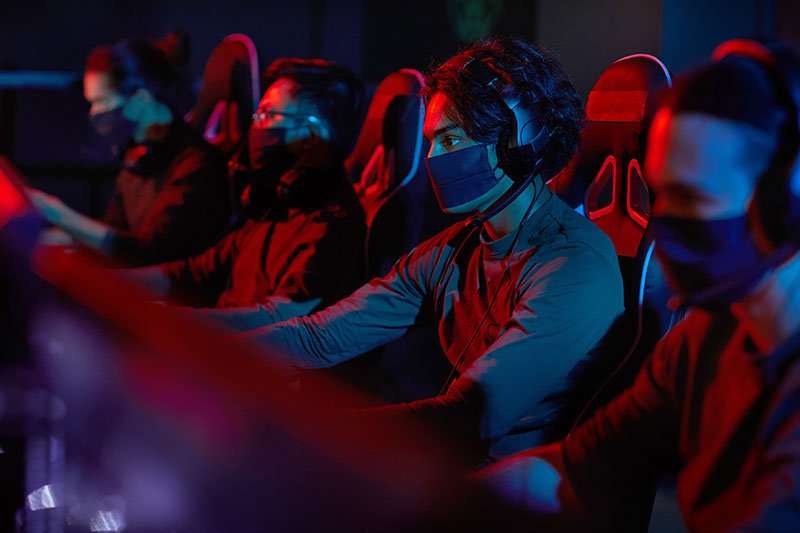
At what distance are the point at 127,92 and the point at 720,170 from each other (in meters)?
2.62

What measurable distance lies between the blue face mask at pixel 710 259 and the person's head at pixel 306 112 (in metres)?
1.65

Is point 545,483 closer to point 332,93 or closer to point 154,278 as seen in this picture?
point 332,93

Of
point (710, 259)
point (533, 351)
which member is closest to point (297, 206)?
point (533, 351)

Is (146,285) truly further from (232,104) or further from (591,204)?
(591,204)

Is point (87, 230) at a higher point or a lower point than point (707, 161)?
lower

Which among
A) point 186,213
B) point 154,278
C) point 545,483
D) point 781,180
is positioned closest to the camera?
point 781,180

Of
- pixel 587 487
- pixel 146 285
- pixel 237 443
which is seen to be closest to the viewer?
pixel 237 443

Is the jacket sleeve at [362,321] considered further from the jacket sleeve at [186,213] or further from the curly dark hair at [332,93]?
the jacket sleeve at [186,213]

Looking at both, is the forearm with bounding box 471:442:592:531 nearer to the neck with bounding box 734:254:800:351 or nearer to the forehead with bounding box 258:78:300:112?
the neck with bounding box 734:254:800:351

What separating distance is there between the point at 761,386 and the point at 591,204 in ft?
2.97

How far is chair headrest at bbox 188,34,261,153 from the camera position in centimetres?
304

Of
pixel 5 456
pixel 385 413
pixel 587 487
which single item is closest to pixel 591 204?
pixel 385 413

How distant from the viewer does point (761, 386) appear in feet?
2.98

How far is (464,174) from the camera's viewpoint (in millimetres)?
1663
